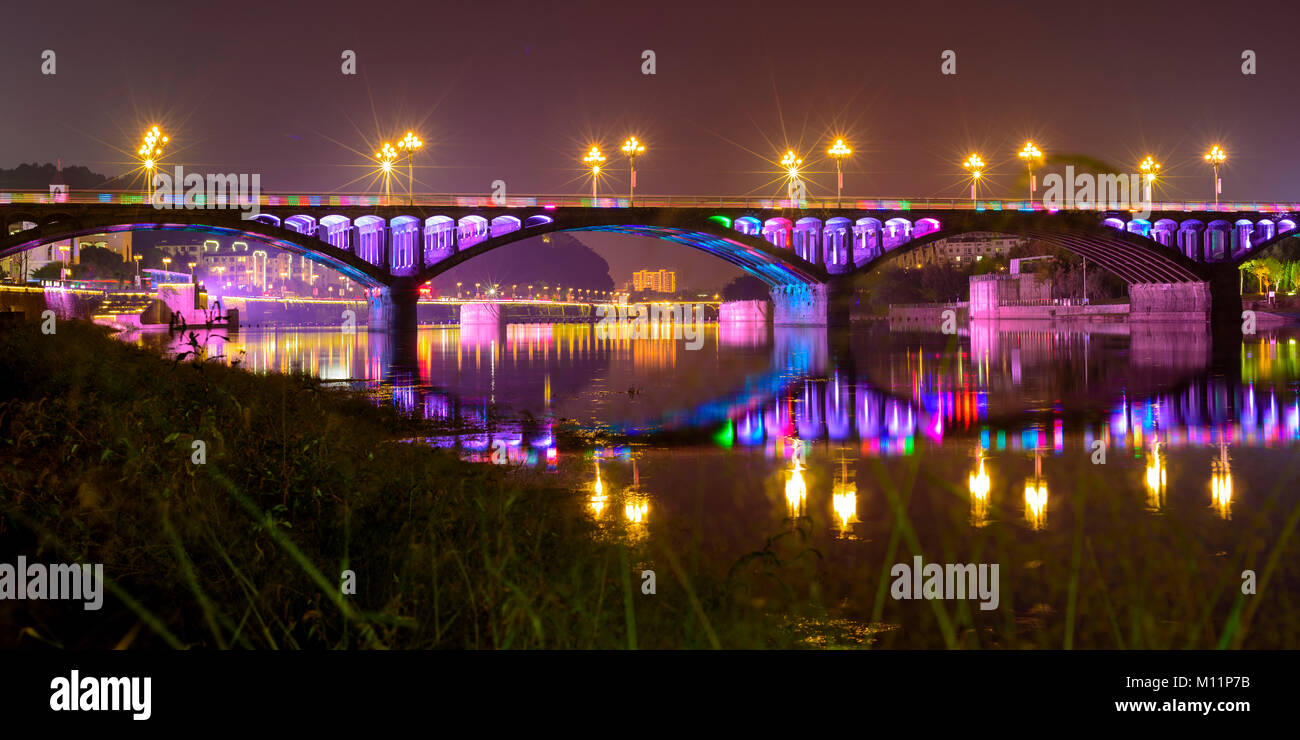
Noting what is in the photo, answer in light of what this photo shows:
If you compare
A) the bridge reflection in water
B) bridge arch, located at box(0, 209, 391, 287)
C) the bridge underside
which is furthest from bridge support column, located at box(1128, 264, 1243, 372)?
bridge arch, located at box(0, 209, 391, 287)

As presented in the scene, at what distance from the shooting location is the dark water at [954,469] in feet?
24.6

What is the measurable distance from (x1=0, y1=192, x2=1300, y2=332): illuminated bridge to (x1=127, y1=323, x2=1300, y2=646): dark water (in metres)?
50.5

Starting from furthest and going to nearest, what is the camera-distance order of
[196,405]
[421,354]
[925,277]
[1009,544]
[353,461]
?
[925,277]
[421,354]
[196,405]
[353,461]
[1009,544]

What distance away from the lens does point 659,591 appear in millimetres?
6793

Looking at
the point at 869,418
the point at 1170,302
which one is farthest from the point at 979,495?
the point at 1170,302

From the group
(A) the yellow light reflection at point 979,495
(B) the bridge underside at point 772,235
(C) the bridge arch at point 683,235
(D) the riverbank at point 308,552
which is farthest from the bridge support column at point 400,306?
(A) the yellow light reflection at point 979,495

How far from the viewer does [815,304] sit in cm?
9612

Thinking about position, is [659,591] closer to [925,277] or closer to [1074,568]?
[1074,568]

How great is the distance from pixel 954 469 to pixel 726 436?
16.1 ft

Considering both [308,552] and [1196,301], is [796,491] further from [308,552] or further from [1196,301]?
[1196,301]

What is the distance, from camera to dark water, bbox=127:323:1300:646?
7496mm
